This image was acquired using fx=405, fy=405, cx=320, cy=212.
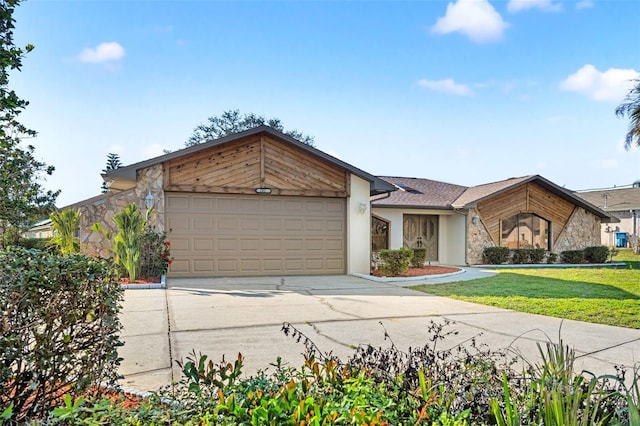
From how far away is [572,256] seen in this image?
18.6m

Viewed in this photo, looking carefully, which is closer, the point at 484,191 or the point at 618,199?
the point at 484,191

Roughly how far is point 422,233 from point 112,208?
41.6 ft

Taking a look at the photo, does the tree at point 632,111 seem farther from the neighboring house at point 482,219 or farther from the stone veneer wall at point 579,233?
the stone veneer wall at point 579,233

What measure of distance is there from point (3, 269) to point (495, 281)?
11.3m

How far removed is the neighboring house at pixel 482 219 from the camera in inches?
680

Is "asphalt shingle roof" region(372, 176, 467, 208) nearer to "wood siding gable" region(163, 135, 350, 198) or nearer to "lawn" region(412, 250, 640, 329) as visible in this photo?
"wood siding gable" region(163, 135, 350, 198)

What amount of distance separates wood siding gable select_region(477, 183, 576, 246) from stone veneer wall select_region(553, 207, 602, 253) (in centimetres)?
27

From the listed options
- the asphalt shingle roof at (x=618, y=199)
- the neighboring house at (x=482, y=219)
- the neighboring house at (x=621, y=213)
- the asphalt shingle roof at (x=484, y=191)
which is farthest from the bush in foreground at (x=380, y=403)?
the asphalt shingle roof at (x=618, y=199)

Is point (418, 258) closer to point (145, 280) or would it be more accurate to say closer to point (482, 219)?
point (482, 219)

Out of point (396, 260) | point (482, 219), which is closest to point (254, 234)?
point (396, 260)

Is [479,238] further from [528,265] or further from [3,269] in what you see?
[3,269]

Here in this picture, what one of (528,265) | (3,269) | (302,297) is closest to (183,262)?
(302,297)

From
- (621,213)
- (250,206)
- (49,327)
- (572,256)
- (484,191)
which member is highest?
(484,191)

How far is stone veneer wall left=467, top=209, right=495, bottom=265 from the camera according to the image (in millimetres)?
17203
